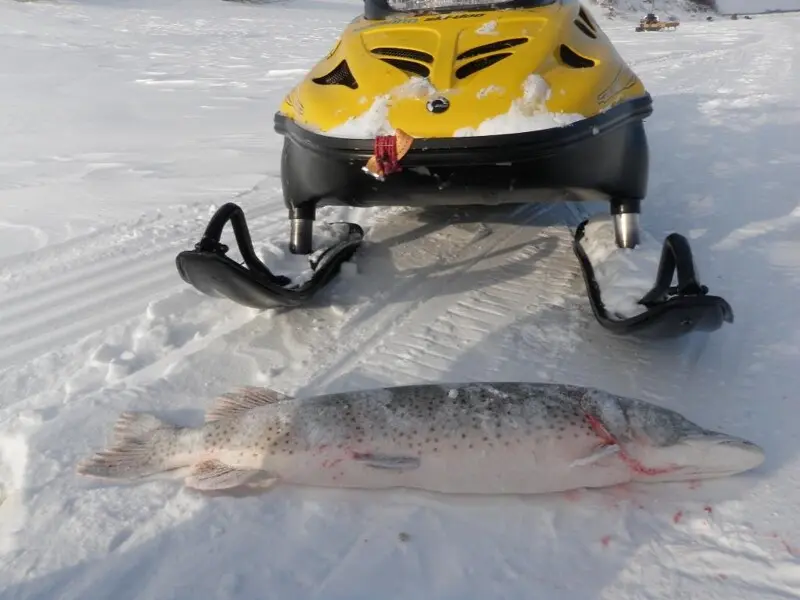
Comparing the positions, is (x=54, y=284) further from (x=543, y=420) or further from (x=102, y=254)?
(x=543, y=420)

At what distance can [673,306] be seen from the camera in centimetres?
267

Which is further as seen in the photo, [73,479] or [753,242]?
[753,242]

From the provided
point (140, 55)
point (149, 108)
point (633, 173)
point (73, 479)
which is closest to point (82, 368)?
point (73, 479)

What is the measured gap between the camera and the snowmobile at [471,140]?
9.77ft

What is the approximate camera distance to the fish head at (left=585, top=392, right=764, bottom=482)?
222 centimetres

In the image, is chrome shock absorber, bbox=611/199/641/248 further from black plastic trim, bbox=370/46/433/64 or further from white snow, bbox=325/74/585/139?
black plastic trim, bbox=370/46/433/64

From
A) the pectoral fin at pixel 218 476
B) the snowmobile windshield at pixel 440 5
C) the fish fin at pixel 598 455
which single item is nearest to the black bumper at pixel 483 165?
the snowmobile windshield at pixel 440 5

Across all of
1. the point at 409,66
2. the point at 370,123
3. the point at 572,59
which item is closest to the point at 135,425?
the point at 370,123

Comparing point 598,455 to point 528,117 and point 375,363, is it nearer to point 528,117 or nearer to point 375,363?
point 375,363

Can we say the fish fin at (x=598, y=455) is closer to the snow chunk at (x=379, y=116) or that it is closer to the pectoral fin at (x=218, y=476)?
the pectoral fin at (x=218, y=476)

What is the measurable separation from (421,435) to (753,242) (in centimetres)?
270

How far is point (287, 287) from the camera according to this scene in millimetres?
3326

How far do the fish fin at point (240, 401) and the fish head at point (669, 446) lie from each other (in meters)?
1.16

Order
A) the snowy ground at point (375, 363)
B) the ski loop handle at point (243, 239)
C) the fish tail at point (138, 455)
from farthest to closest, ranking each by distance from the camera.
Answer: the ski loop handle at point (243, 239) → the fish tail at point (138, 455) → the snowy ground at point (375, 363)
